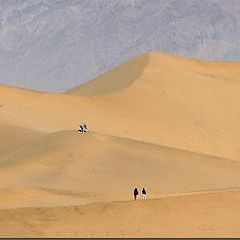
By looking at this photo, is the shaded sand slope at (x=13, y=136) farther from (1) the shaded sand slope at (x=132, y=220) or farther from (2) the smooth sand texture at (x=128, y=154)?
(1) the shaded sand slope at (x=132, y=220)

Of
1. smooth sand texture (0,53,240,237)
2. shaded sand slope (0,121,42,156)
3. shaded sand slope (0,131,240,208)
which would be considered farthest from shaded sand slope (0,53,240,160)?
shaded sand slope (0,131,240,208)

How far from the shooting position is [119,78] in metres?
71.6

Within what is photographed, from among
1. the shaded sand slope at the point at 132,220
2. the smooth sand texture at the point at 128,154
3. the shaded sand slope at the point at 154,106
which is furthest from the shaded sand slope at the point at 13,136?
the shaded sand slope at the point at 132,220

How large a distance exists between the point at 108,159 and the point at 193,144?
16972 mm

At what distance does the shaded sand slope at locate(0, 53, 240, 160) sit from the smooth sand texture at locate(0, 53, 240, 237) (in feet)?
0.26

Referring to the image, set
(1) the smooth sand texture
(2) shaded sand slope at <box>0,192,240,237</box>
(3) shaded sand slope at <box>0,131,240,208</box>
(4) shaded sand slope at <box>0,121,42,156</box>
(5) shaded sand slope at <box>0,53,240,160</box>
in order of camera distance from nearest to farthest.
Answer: (2) shaded sand slope at <box>0,192,240,237</box>, (1) the smooth sand texture, (3) shaded sand slope at <box>0,131,240,208</box>, (4) shaded sand slope at <box>0,121,42,156</box>, (5) shaded sand slope at <box>0,53,240,160</box>

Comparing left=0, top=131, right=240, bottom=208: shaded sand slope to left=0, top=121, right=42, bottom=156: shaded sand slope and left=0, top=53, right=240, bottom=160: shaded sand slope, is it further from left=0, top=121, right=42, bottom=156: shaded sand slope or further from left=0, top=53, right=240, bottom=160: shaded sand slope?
left=0, top=53, right=240, bottom=160: shaded sand slope

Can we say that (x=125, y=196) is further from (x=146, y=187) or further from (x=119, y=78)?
(x=119, y=78)

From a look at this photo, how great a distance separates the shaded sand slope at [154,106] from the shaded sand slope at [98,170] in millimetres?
10082

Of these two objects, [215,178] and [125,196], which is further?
[215,178]

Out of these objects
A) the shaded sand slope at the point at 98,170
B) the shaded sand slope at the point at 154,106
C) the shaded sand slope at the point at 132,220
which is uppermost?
the shaded sand slope at the point at 154,106

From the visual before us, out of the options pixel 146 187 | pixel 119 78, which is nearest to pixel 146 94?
pixel 119 78

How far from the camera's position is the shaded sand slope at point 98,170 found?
34781 mm

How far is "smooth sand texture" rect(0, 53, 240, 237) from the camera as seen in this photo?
2892 cm
